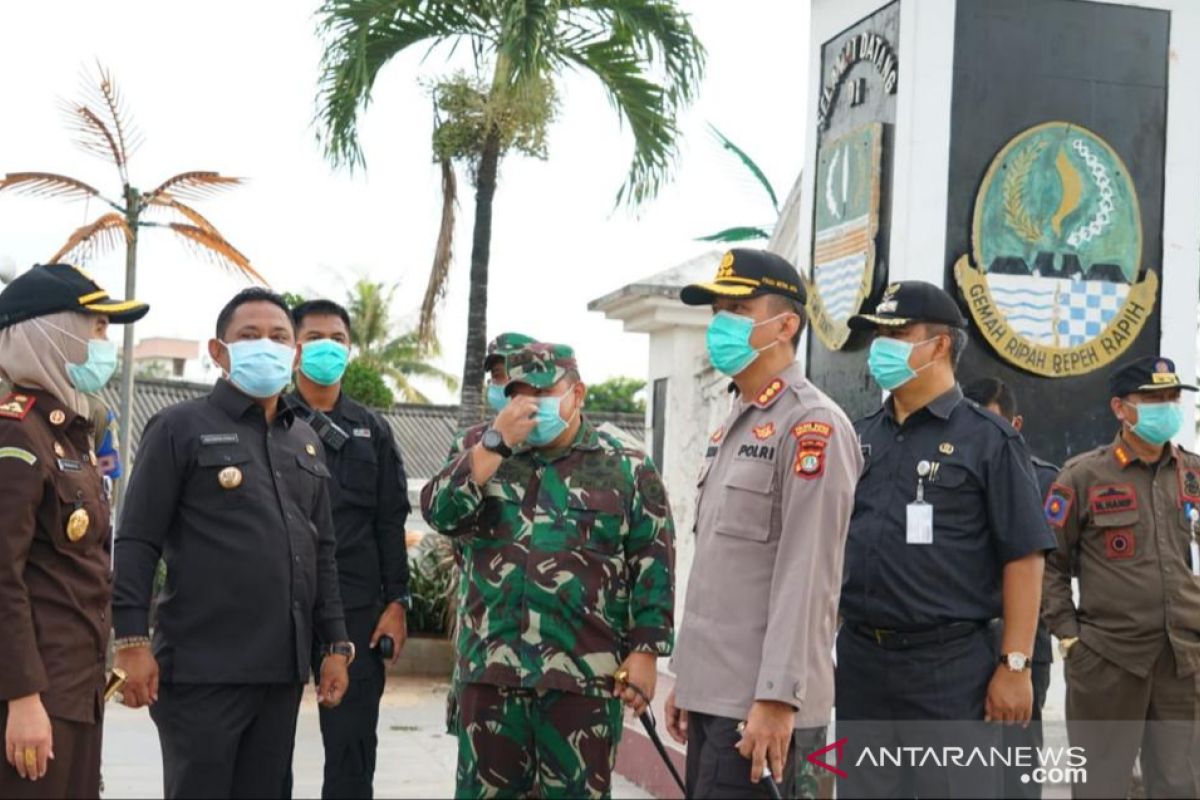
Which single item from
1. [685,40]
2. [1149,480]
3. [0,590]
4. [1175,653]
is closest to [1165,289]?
[1149,480]

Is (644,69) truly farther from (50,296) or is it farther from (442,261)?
(50,296)

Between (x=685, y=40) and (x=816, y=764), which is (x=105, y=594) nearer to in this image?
(x=816, y=764)

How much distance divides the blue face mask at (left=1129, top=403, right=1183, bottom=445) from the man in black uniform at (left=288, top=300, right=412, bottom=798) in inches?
109

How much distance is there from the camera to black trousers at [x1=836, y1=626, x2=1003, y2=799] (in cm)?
392

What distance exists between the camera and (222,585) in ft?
13.1

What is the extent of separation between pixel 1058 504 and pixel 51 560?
353cm

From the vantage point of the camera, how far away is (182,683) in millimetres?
3939

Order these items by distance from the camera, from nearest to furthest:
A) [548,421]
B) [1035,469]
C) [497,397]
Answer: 1. [548,421]
2. [497,397]
3. [1035,469]

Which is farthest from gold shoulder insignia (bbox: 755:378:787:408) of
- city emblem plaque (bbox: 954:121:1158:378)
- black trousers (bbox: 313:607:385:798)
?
city emblem plaque (bbox: 954:121:1158:378)

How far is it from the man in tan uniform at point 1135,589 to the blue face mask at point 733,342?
5.89 ft

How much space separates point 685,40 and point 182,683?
28.9ft

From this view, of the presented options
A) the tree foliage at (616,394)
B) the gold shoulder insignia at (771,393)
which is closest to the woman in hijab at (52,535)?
the gold shoulder insignia at (771,393)

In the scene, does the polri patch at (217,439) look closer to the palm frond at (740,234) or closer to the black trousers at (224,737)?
the black trousers at (224,737)

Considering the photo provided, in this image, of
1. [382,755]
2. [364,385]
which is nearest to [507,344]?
[382,755]
